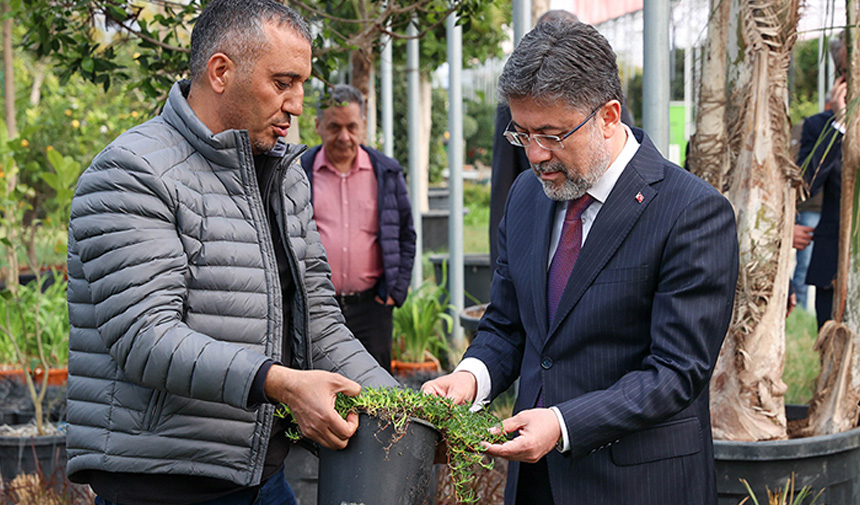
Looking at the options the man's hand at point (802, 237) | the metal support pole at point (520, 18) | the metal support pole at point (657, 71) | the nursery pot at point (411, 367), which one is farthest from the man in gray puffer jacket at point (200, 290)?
the nursery pot at point (411, 367)

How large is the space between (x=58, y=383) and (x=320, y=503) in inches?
165

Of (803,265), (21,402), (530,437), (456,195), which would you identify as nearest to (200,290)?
(530,437)

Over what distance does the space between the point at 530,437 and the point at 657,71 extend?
5.10 feet

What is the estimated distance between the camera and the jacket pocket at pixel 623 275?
1.90 metres

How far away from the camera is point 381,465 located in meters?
1.81

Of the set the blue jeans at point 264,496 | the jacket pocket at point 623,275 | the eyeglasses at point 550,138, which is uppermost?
the eyeglasses at point 550,138

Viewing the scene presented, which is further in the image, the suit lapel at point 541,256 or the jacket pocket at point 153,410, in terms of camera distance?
the suit lapel at point 541,256

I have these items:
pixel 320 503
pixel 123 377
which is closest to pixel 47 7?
pixel 123 377

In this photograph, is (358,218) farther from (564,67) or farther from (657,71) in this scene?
(564,67)

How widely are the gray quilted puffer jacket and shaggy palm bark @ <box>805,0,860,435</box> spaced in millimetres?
2287

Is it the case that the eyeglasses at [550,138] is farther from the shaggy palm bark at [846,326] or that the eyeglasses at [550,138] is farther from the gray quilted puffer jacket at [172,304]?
the shaggy palm bark at [846,326]

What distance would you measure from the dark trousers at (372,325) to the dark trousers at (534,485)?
2673mm

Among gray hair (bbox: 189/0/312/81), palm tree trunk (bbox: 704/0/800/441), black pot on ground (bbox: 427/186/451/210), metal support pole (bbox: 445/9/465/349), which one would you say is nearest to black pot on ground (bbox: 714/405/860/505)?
palm tree trunk (bbox: 704/0/800/441)

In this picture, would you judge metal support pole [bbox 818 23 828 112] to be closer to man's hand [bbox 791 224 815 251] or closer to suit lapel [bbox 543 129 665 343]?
man's hand [bbox 791 224 815 251]
